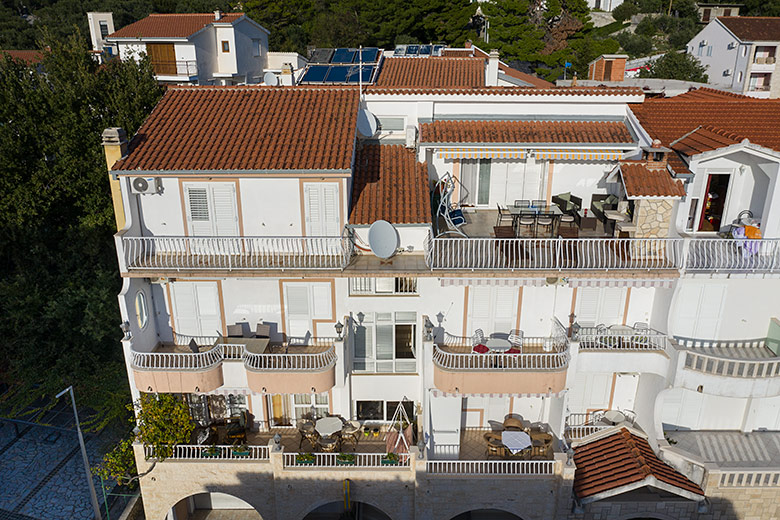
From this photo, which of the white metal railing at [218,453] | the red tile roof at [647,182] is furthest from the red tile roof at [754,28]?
the white metal railing at [218,453]

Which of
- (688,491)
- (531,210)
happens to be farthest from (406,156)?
(688,491)

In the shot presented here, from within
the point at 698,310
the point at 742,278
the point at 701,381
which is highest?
the point at 742,278

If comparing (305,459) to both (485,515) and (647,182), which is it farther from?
(647,182)

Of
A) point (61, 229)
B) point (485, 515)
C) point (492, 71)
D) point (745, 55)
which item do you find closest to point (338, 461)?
point (485, 515)

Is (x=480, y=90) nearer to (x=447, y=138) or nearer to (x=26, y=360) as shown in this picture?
(x=447, y=138)

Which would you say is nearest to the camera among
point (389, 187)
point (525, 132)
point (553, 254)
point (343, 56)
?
point (553, 254)

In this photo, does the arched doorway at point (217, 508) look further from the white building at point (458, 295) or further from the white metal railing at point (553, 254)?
the white metal railing at point (553, 254)

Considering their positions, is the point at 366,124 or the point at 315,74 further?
the point at 315,74

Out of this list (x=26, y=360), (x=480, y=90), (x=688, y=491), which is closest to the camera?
(x=688, y=491)
